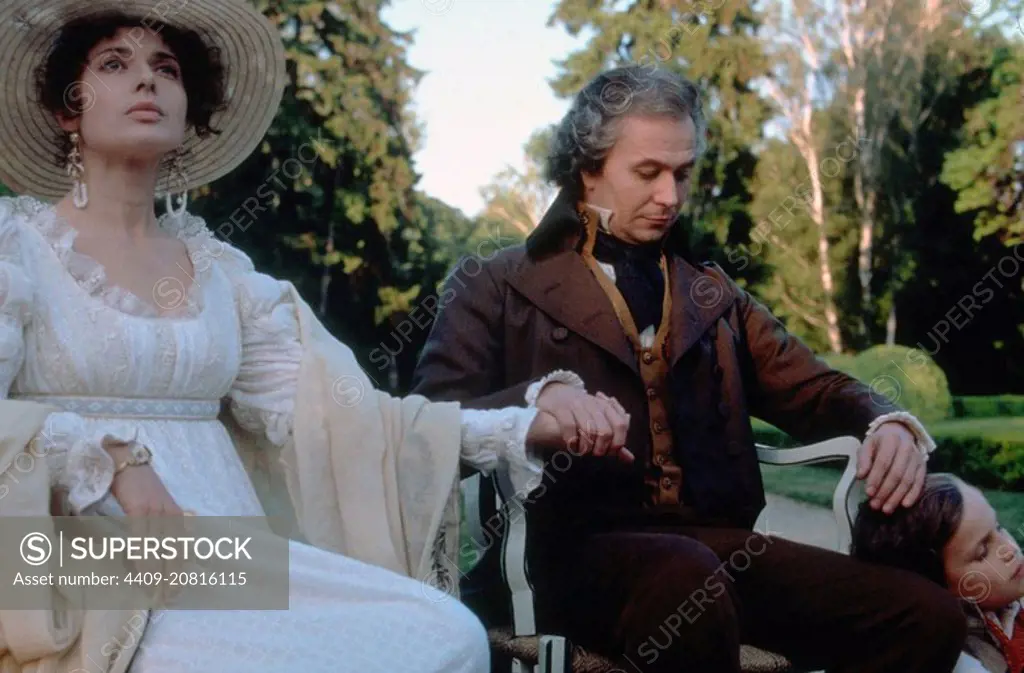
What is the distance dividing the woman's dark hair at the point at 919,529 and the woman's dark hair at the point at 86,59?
5.13 feet

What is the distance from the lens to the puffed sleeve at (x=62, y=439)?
1.90m

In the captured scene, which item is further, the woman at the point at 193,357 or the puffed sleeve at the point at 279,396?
the puffed sleeve at the point at 279,396

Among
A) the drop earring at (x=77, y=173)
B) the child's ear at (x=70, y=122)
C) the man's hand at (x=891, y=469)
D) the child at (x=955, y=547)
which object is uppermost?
the child's ear at (x=70, y=122)

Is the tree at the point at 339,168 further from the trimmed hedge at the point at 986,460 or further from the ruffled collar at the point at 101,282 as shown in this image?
the ruffled collar at the point at 101,282

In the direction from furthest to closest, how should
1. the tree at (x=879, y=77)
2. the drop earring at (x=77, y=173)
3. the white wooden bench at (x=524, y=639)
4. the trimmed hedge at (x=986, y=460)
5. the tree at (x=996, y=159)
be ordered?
the tree at (x=879, y=77), the tree at (x=996, y=159), the trimmed hedge at (x=986, y=460), the white wooden bench at (x=524, y=639), the drop earring at (x=77, y=173)

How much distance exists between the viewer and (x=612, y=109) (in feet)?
9.54

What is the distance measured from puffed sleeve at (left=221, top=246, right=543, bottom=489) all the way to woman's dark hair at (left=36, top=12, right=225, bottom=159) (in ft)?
1.19

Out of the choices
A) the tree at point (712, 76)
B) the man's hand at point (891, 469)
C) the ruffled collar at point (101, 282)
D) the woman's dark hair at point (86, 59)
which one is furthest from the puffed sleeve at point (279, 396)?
the tree at point (712, 76)

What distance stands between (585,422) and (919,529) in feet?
2.68

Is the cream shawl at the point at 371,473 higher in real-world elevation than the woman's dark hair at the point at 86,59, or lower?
lower

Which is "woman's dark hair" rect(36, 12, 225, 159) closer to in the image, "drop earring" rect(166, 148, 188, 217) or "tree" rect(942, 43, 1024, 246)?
"drop earring" rect(166, 148, 188, 217)

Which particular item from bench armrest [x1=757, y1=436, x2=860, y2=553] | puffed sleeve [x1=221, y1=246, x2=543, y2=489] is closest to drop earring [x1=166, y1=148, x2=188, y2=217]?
puffed sleeve [x1=221, y1=246, x2=543, y2=489]

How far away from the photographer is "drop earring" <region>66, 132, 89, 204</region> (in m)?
2.31

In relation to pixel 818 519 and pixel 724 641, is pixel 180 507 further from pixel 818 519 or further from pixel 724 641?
pixel 818 519
